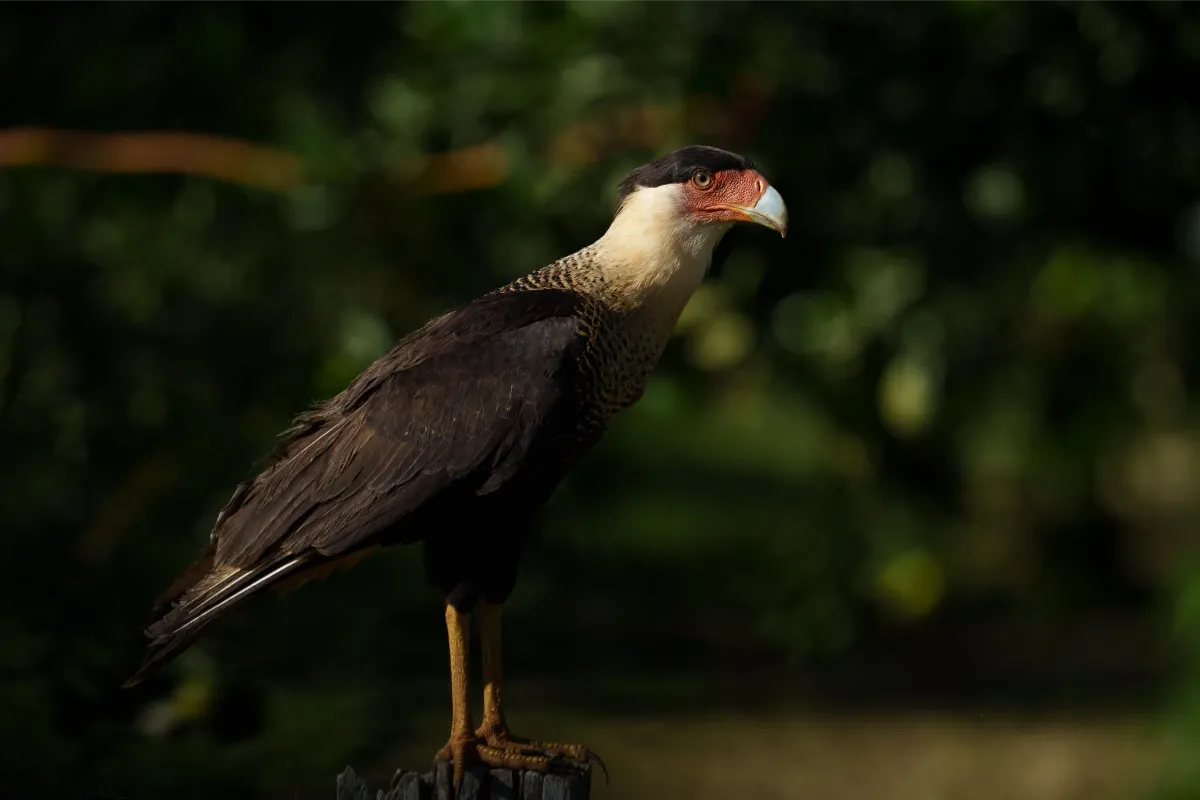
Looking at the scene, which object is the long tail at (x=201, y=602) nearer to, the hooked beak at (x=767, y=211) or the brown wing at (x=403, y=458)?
the brown wing at (x=403, y=458)

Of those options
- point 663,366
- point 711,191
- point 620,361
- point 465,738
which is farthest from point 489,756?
point 663,366

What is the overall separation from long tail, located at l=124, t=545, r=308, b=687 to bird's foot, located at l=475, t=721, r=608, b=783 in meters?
0.48

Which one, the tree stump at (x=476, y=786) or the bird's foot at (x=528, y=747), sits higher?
the bird's foot at (x=528, y=747)

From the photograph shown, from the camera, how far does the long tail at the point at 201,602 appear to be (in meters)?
2.86

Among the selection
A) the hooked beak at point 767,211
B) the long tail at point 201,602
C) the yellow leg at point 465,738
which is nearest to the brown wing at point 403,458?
the long tail at point 201,602

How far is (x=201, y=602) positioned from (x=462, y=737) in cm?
51

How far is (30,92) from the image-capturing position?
6316mm

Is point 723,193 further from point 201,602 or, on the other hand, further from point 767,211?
point 201,602

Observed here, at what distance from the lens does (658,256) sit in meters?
3.06

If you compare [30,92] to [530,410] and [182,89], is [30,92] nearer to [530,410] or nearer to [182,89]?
[182,89]

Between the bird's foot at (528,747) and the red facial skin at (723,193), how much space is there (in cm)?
101

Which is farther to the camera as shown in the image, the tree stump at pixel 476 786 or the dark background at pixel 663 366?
the dark background at pixel 663 366

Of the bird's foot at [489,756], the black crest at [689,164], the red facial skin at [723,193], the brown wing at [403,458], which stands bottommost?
the bird's foot at [489,756]

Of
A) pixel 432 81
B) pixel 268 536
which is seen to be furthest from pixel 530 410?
pixel 432 81
